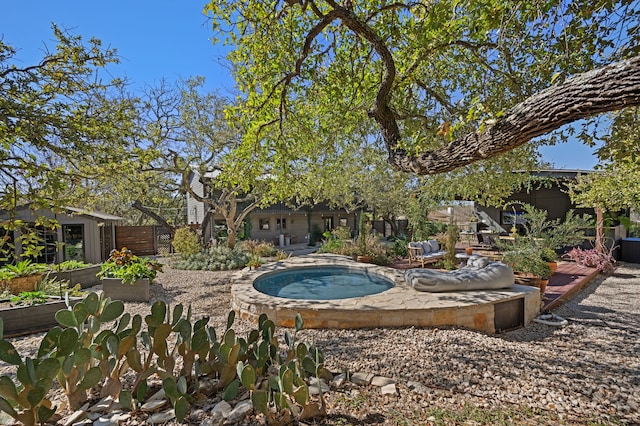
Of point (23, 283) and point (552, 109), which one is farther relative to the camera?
point (23, 283)

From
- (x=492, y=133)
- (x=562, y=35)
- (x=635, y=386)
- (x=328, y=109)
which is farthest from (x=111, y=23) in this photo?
(x=635, y=386)

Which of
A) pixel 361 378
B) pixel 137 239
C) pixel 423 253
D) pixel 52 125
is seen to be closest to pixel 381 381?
pixel 361 378

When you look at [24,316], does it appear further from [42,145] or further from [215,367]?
[215,367]

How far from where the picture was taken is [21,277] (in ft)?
23.6

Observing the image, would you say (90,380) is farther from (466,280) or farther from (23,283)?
(23,283)

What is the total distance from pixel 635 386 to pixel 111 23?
380 inches

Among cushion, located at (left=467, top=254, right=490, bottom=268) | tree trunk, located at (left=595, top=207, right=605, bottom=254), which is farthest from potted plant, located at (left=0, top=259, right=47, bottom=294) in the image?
tree trunk, located at (left=595, top=207, right=605, bottom=254)

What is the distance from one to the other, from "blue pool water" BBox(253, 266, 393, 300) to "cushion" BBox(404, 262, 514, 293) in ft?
4.82

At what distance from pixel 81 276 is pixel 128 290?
236 cm

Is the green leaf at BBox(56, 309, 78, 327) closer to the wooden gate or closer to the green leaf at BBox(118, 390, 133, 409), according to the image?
the green leaf at BBox(118, 390, 133, 409)

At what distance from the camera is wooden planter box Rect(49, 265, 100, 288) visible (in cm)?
841

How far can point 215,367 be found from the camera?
10.6ft

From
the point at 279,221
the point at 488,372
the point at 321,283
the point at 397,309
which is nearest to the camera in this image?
the point at 488,372

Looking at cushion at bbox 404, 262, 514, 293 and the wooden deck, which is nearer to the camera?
cushion at bbox 404, 262, 514, 293
